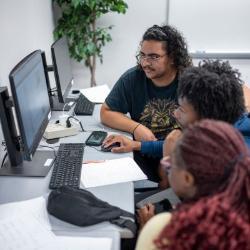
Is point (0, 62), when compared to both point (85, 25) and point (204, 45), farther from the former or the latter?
point (204, 45)

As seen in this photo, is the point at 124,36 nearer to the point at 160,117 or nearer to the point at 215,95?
the point at 160,117

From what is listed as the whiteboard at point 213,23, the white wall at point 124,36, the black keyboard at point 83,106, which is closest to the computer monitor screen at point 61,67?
the black keyboard at point 83,106

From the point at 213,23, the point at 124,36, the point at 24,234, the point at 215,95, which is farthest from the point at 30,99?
the point at 213,23

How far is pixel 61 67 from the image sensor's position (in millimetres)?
2078

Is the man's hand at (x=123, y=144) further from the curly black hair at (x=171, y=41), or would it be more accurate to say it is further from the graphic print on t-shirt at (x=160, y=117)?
the curly black hair at (x=171, y=41)

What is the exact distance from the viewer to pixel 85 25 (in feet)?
10.2

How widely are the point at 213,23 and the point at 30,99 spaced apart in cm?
244

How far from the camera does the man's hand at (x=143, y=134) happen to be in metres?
1.79

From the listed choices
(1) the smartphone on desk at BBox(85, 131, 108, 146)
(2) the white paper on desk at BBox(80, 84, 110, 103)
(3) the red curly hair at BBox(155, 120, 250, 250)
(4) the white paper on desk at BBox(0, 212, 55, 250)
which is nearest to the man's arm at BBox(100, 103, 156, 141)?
(1) the smartphone on desk at BBox(85, 131, 108, 146)

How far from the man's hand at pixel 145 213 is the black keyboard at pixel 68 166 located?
265 millimetres

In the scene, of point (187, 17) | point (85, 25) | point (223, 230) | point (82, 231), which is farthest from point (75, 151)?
point (187, 17)

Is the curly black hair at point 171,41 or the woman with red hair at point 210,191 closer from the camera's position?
the woman with red hair at point 210,191

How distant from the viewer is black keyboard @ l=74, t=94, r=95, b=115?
2098mm

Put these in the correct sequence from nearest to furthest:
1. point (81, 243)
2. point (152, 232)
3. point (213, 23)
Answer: point (152, 232) < point (81, 243) < point (213, 23)
